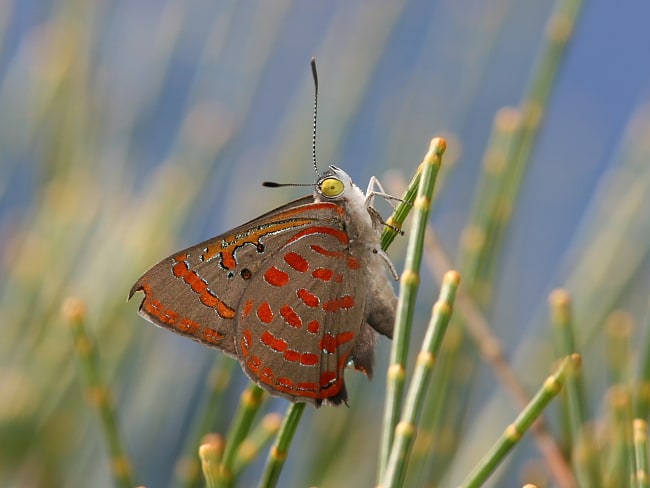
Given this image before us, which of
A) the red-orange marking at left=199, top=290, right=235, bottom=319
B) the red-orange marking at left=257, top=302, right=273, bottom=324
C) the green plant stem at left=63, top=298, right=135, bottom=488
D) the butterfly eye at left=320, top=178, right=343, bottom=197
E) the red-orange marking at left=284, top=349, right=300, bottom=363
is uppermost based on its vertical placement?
the butterfly eye at left=320, top=178, right=343, bottom=197

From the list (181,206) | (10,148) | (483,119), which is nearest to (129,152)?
(10,148)

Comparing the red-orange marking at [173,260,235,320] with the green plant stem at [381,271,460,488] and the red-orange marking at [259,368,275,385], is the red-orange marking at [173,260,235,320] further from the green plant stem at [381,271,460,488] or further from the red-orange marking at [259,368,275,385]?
the green plant stem at [381,271,460,488]

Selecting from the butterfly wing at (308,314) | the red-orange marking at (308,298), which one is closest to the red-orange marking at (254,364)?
the butterfly wing at (308,314)

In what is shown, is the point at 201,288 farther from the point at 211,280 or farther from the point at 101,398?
the point at 101,398

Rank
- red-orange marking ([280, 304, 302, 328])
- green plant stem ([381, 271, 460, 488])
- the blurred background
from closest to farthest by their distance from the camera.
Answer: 1. green plant stem ([381, 271, 460, 488])
2. red-orange marking ([280, 304, 302, 328])
3. the blurred background

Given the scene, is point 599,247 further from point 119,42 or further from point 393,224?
point 119,42

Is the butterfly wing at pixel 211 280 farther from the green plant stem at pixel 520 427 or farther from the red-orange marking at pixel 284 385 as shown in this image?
the green plant stem at pixel 520 427

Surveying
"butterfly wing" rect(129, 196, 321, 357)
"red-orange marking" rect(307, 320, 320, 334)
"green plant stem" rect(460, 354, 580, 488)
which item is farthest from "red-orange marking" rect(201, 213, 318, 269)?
"green plant stem" rect(460, 354, 580, 488)
